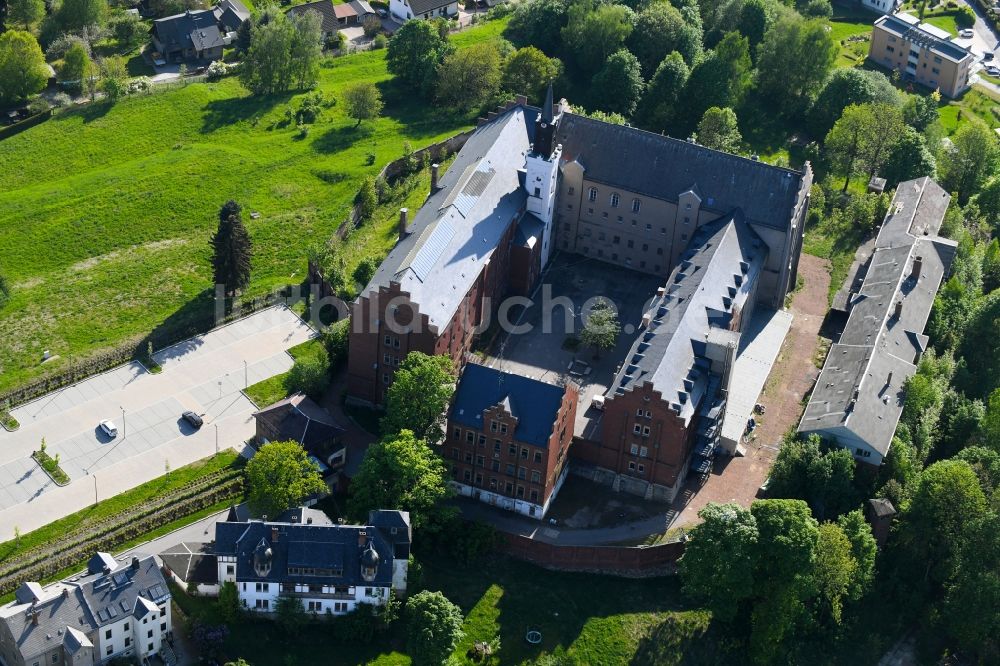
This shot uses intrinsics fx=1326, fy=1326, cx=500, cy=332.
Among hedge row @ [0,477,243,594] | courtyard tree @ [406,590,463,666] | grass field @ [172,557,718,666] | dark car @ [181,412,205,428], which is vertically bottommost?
grass field @ [172,557,718,666]

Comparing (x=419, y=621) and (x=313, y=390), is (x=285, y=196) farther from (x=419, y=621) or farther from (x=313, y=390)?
(x=419, y=621)

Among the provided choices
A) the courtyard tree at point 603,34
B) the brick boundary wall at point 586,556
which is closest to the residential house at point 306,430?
the brick boundary wall at point 586,556

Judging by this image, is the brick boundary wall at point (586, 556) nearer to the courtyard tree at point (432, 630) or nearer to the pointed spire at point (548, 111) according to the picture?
the courtyard tree at point (432, 630)

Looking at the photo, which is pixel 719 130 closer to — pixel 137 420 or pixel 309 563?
pixel 137 420

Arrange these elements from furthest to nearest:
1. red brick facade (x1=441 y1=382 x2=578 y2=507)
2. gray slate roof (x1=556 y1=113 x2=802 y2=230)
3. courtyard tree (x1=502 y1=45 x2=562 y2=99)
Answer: courtyard tree (x1=502 y1=45 x2=562 y2=99) < gray slate roof (x1=556 y1=113 x2=802 y2=230) < red brick facade (x1=441 y1=382 x2=578 y2=507)

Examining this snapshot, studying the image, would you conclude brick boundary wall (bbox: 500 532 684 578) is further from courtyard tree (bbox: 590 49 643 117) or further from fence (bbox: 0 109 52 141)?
fence (bbox: 0 109 52 141)

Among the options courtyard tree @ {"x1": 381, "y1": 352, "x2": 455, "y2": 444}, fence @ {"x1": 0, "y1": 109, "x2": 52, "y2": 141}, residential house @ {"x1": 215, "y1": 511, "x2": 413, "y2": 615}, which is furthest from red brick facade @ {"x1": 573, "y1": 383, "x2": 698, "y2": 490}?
fence @ {"x1": 0, "y1": 109, "x2": 52, "y2": 141}
